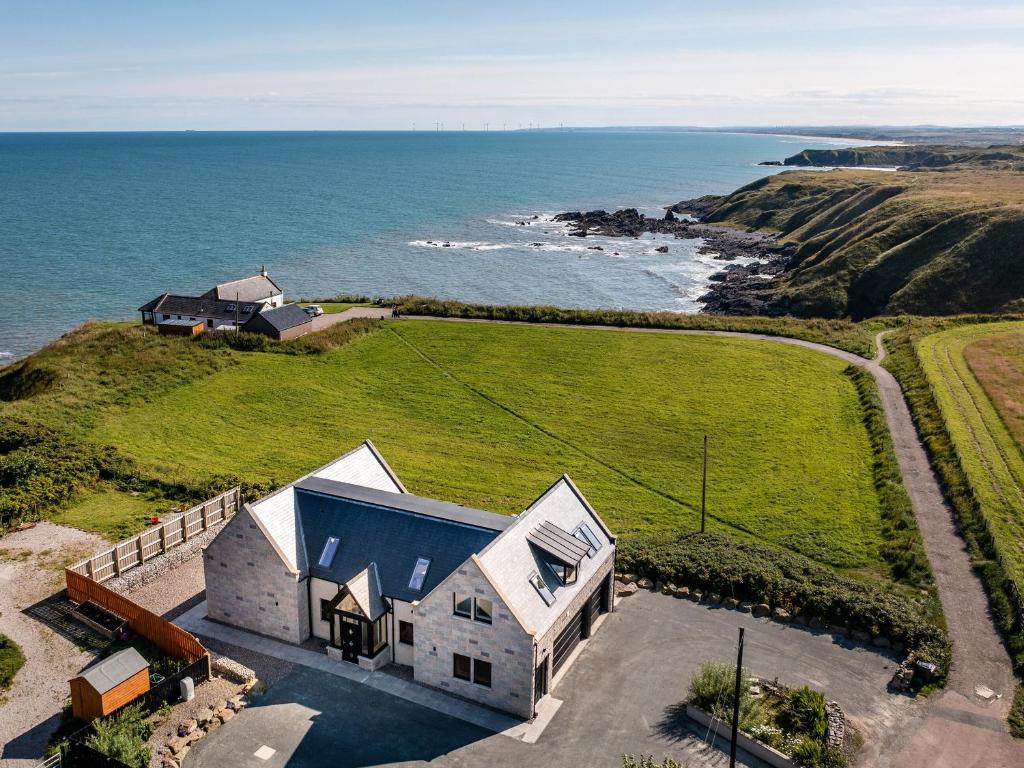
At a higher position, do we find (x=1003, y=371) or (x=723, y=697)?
(x=1003, y=371)

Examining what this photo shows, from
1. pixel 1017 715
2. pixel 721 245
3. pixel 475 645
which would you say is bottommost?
pixel 1017 715

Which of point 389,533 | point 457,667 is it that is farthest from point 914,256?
point 457,667

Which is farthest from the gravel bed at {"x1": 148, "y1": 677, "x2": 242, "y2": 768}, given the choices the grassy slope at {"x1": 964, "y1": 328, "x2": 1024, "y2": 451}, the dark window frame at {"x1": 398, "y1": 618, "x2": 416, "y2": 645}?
the grassy slope at {"x1": 964, "y1": 328, "x2": 1024, "y2": 451}

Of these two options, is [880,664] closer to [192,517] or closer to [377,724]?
[377,724]

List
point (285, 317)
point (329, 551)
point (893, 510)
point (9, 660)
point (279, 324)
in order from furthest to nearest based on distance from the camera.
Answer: point (285, 317) < point (279, 324) < point (893, 510) < point (329, 551) < point (9, 660)

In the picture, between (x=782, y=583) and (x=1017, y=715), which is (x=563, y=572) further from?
(x=1017, y=715)

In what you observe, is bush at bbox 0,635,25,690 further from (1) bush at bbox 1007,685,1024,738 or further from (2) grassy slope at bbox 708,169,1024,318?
(2) grassy slope at bbox 708,169,1024,318

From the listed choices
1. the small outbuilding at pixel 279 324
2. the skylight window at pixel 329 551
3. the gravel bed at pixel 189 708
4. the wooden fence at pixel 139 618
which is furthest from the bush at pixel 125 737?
the small outbuilding at pixel 279 324
